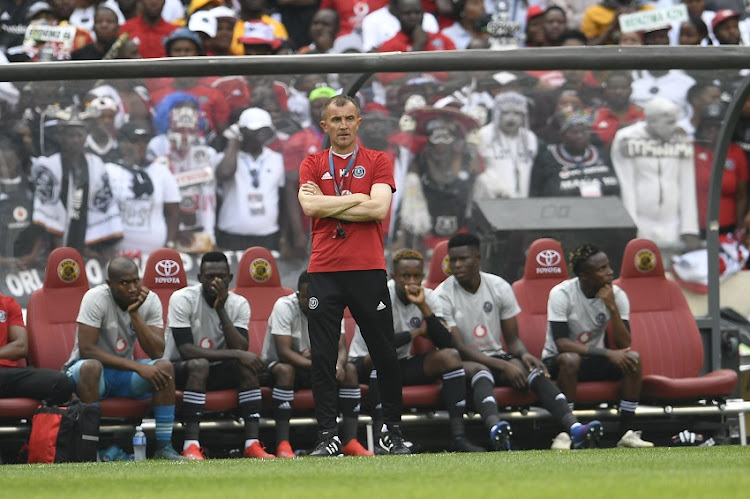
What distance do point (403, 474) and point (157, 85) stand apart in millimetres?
4915

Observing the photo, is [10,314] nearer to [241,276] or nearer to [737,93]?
[241,276]

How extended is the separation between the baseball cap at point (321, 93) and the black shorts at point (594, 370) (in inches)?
103

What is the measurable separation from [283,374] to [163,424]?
2.97 ft

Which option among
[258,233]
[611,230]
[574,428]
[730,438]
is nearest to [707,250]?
[611,230]

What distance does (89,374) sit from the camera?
9.37 m

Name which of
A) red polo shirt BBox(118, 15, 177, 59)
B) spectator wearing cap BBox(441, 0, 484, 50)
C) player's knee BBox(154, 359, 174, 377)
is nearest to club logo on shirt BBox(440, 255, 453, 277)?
player's knee BBox(154, 359, 174, 377)

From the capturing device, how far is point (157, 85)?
10586 millimetres

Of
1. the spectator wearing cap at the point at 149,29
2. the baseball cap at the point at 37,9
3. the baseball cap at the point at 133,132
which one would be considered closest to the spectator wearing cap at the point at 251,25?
the spectator wearing cap at the point at 149,29

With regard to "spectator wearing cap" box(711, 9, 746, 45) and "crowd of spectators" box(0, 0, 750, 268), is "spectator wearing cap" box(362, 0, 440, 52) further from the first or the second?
"spectator wearing cap" box(711, 9, 746, 45)

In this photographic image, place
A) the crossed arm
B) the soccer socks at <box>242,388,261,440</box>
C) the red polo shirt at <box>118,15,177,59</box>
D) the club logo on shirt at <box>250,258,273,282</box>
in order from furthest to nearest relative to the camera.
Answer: the red polo shirt at <box>118,15,177,59</box> < the club logo on shirt at <box>250,258,273,282</box> < the soccer socks at <box>242,388,261,440</box> < the crossed arm

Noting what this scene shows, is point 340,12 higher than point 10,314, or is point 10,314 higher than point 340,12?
point 340,12

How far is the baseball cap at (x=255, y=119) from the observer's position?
10797 millimetres

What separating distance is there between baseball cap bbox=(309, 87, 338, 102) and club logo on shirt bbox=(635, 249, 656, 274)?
8.69 ft

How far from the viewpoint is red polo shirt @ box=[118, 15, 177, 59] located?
12.9 metres
